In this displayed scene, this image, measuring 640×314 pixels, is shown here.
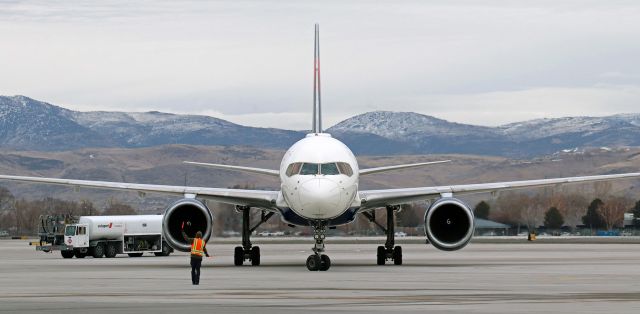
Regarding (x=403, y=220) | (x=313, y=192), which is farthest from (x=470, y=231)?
(x=403, y=220)

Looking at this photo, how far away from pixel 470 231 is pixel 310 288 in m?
15.4

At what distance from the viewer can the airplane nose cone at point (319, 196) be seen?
42.1m

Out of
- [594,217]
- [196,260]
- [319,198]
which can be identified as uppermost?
[594,217]

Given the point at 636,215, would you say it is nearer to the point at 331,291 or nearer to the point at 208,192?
the point at 208,192

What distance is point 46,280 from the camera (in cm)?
3809

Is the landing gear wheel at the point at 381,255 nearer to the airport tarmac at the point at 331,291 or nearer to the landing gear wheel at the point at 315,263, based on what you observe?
the airport tarmac at the point at 331,291

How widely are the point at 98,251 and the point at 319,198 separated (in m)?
33.8

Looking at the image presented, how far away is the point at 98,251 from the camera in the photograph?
7338 cm

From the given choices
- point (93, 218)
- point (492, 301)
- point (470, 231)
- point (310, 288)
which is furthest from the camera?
point (93, 218)

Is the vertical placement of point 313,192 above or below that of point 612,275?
above


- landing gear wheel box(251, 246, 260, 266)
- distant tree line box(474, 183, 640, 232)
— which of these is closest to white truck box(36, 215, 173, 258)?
landing gear wheel box(251, 246, 260, 266)

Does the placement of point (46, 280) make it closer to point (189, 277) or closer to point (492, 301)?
point (189, 277)

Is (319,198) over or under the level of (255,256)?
over

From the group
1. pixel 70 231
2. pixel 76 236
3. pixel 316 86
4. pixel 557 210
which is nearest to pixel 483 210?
pixel 557 210
